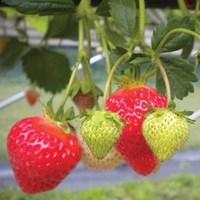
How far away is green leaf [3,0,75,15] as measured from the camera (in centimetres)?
81

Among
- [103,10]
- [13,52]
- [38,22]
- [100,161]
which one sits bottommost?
[38,22]

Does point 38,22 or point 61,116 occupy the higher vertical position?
point 61,116

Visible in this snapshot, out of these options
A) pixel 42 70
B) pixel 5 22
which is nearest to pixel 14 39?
pixel 42 70

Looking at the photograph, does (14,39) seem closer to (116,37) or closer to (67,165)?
(116,37)

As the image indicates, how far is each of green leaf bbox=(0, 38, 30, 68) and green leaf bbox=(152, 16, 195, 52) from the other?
2.49 feet

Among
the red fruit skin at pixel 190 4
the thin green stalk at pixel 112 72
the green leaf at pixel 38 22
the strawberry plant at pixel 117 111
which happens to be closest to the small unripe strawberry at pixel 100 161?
the strawberry plant at pixel 117 111

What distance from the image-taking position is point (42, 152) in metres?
0.72

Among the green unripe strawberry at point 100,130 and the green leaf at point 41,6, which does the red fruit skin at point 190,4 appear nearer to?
the green leaf at point 41,6

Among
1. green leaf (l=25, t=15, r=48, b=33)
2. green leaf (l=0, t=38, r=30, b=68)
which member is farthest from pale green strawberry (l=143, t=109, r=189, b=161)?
green leaf (l=25, t=15, r=48, b=33)

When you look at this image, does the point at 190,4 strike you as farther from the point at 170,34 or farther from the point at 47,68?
the point at 47,68

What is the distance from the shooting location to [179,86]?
2.54 feet

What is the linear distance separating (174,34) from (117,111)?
129mm

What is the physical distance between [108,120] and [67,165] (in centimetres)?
10

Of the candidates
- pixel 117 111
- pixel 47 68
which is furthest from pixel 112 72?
pixel 47 68
